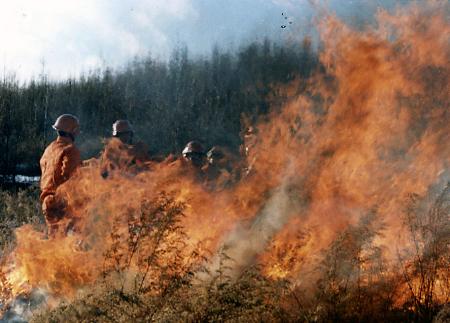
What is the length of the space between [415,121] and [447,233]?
8.39 ft

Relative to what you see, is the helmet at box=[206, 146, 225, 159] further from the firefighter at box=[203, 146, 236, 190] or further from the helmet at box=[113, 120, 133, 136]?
the helmet at box=[113, 120, 133, 136]

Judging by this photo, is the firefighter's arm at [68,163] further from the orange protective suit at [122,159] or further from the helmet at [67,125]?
the helmet at [67,125]

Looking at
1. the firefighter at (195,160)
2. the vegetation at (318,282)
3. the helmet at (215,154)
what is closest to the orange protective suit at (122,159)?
the firefighter at (195,160)

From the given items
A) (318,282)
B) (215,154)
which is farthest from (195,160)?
(318,282)

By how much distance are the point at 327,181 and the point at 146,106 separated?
28.5 m

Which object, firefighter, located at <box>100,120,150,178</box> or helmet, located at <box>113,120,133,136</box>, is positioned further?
helmet, located at <box>113,120,133,136</box>

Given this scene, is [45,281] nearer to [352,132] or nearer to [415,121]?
[352,132]

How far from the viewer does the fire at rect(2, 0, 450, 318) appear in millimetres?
7211

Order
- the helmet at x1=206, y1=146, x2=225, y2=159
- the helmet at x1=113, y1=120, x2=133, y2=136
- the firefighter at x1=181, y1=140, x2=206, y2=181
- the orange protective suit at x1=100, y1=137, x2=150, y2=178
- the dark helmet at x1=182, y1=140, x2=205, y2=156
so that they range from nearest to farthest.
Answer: the orange protective suit at x1=100, y1=137, x2=150, y2=178, the firefighter at x1=181, y1=140, x2=206, y2=181, the helmet at x1=113, y1=120, x2=133, y2=136, the dark helmet at x1=182, y1=140, x2=205, y2=156, the helmet at x1=206, y1=146, x2=225, y2=159

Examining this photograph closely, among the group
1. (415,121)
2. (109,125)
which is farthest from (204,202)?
(109,125)

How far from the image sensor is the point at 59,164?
8430 millimetres

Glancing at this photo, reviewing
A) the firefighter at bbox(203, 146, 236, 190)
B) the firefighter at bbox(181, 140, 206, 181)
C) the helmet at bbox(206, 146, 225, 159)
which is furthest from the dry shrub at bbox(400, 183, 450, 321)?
the helmet at bbox(206, 146, 225, 159)

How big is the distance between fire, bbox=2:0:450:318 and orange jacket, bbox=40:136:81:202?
215mm

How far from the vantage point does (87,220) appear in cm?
756
